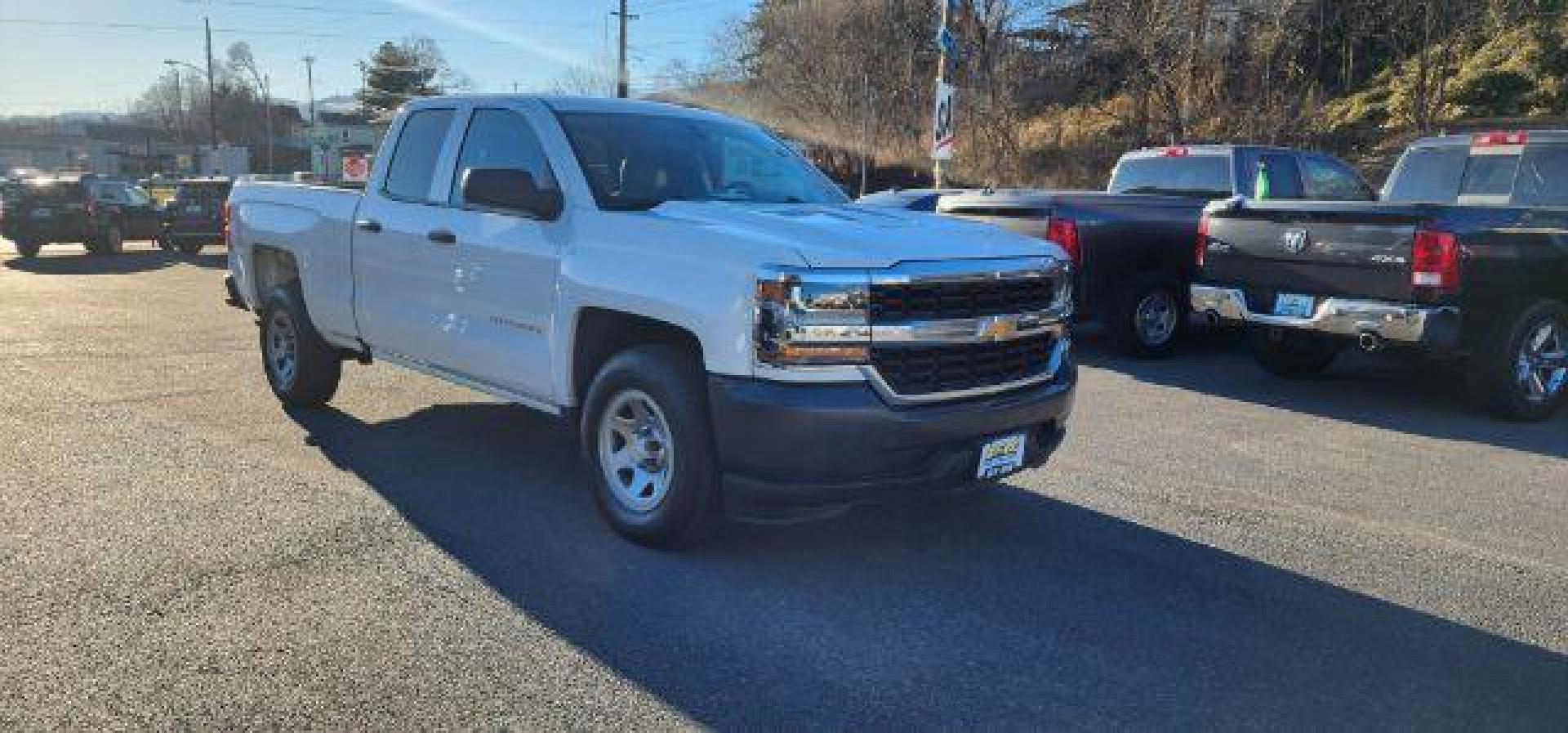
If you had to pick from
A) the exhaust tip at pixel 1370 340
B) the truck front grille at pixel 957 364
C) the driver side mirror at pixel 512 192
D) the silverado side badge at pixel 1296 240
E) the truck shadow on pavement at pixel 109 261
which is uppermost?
the driver side mirror at pixel 512 192

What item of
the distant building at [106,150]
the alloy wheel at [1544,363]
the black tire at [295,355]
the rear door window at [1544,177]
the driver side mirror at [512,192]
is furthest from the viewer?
the distant building at [106,150]

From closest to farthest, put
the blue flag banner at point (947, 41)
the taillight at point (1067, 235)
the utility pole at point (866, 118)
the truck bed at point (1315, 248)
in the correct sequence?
the truck bed at point (1315, 248) < the taillight at point (1067, 235) < the blue flag banner at point (947, 41) < the utility pole at point (866, 118)

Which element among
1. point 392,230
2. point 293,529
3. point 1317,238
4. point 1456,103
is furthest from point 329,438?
point 1456,103

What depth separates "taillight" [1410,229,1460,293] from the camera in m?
7.27

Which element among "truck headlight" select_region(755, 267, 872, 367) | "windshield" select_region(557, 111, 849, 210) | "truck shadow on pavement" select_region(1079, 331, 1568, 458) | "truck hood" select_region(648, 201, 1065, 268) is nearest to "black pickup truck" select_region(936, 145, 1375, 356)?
"truck shadow on pavement" select_region(1079, 331, 1568, 458)

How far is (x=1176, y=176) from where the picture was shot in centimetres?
1164

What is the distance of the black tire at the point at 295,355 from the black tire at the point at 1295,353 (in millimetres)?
6918

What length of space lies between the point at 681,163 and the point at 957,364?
1.85m

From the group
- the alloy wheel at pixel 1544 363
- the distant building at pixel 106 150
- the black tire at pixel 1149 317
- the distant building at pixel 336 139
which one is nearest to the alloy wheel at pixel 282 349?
the black tire at pixel 1149 317

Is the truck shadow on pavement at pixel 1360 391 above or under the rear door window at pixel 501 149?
under

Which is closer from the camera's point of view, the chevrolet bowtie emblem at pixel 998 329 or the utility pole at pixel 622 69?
the chevrolet bowtie emblem at pixel 998 329

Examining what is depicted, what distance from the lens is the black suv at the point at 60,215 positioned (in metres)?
22.7

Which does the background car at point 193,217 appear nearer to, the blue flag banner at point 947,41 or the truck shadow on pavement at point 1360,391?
the blue flag banner at point 947,41

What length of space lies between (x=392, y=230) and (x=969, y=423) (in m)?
3.37
